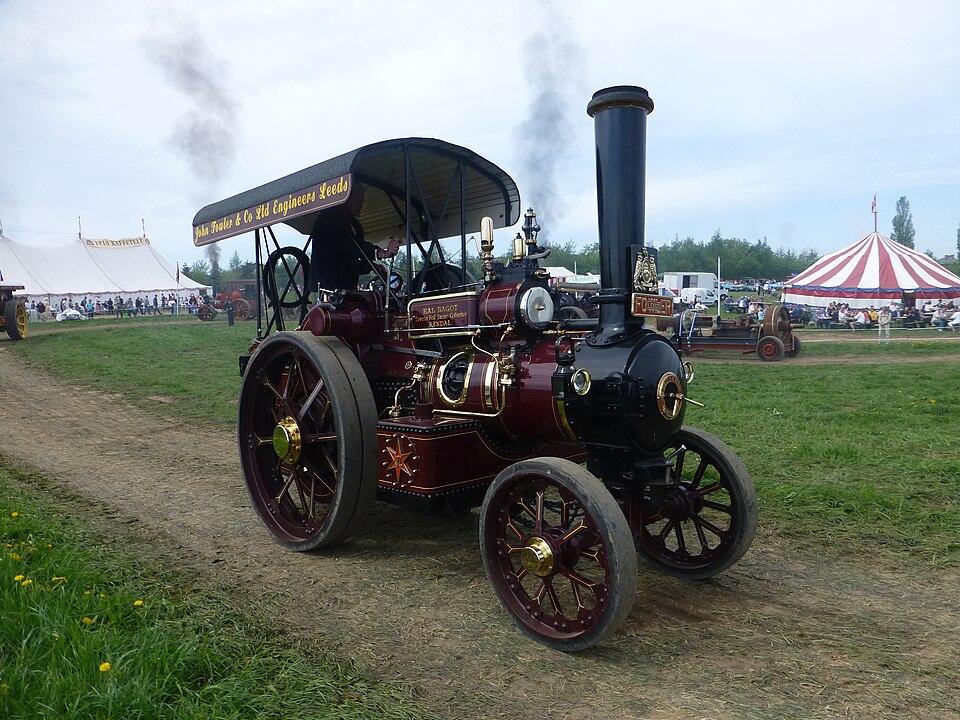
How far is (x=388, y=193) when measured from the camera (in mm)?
5066

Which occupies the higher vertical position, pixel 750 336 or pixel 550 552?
pixel 750 336

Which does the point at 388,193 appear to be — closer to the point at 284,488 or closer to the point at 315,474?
the point at 315,474

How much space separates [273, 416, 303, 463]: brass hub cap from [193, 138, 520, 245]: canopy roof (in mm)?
1266

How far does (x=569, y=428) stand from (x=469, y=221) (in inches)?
93.5

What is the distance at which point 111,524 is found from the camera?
4.76m

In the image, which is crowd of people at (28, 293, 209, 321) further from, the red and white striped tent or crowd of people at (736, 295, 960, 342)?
the red and white striped tent

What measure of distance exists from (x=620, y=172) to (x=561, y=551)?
1646 millimetres

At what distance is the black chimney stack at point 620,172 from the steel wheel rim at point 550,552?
97 cm

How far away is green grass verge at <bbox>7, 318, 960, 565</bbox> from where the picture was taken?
4562 mm

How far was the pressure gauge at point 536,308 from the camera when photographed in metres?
3.69

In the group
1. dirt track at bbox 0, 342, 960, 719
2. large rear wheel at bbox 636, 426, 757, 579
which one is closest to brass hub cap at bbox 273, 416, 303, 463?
dirt track at bbox 0, 342, 960, 719

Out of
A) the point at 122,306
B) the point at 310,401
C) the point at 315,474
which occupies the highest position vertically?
the point at 122,306

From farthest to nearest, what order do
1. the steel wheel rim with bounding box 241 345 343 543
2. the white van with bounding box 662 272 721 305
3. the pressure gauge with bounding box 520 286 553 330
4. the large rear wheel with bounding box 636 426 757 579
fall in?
the white van with bounding box 662 272 721 305, the steel wheel rim with bounding box 241 345 343 543, the pressure gauge with bounding box 520 286 553 330, the large rear wheel with bounding box 636 426 757 579

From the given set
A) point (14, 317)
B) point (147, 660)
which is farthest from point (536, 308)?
point (14, 317)
